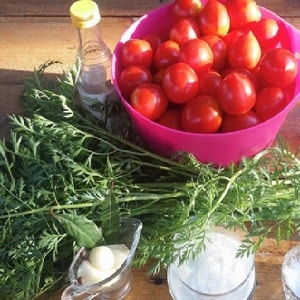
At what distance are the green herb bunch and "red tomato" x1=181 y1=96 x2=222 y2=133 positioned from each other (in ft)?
0.16

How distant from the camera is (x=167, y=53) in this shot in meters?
0.86

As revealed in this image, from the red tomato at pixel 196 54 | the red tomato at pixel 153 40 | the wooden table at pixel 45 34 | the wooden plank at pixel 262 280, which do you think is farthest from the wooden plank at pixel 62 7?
the wooden plank at pixel 262 280

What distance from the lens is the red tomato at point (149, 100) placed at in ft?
2.60

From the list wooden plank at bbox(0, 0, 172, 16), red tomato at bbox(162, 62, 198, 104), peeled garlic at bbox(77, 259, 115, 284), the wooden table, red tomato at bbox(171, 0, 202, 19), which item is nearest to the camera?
peeled garlic at bbox(77, 259, 115, 284)

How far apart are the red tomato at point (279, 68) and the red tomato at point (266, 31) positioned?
2.4 inches

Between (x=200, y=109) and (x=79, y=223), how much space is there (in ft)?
0.76

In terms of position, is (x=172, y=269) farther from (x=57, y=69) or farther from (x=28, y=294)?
(x=57, y=69)

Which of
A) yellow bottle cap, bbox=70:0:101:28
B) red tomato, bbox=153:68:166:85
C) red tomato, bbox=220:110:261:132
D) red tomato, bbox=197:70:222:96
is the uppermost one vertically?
yellow bottle cap, bbox=70:0:101:28

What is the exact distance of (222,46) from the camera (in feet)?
2.80

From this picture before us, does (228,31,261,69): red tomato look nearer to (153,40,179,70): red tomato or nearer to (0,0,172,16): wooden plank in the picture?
(153,40,179,70): red tomato

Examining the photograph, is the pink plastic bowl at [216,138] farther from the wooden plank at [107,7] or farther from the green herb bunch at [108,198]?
the wooden plank at [107,7]

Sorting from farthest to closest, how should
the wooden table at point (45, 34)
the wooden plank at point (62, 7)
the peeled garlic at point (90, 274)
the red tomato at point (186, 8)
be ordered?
the wooden plank at point (62, 7) → the wooden table at point (45, 34) → the red tomato at point (186, 8) → the peeled garlic at point (90, 274)

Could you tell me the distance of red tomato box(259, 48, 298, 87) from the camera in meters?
0.78

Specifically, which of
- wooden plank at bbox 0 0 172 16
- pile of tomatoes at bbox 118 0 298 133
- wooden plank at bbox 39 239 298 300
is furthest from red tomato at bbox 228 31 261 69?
wooden plank at bbox 0 0 172 16
